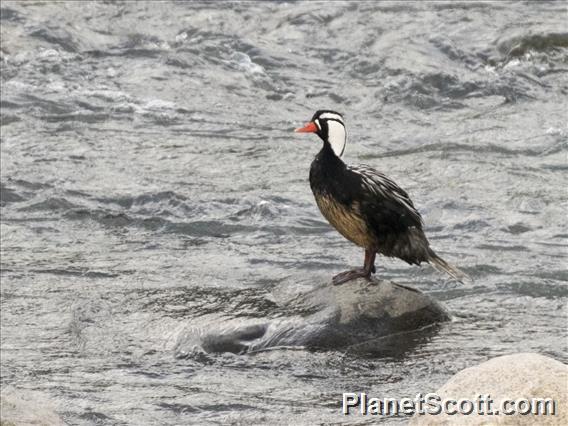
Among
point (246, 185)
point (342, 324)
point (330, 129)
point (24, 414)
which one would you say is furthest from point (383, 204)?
point (246, 185)

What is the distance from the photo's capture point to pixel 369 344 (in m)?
8.06

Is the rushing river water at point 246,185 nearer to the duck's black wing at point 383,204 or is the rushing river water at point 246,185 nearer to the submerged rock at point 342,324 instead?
the submerged rock at point 342,324

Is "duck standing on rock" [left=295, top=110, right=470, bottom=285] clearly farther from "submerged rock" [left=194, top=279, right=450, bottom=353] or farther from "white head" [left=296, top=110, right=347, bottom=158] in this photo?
"submerged rock" [left=194, top=279, right=450, bottom=353]

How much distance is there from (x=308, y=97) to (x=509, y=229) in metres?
4.15

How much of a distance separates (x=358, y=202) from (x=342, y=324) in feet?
2.45

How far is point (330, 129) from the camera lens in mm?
8180

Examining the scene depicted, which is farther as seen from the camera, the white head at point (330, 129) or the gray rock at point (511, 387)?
the white head at point (330, 129)

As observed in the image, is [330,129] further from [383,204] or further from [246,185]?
[246,185]

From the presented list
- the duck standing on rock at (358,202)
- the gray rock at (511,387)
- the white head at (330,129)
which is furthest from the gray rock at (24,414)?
the white head at (330,129)

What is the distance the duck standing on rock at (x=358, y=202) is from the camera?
8.05 metres

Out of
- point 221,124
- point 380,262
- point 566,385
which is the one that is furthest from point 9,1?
point 566,385

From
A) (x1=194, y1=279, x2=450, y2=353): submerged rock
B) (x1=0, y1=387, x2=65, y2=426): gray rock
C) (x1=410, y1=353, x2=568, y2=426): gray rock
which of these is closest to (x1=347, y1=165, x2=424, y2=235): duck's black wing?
(x1=194, y1=279, x2=450, y2=353): submerged rock

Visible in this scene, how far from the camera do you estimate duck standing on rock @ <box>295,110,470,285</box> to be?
8.05m

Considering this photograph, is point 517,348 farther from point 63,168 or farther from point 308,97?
point 308,97
